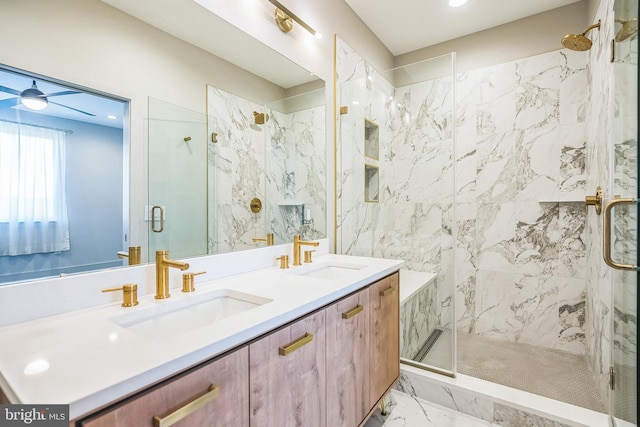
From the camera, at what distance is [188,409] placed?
68 centimetres

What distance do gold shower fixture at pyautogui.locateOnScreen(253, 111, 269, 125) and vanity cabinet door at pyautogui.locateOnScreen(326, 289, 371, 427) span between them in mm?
999

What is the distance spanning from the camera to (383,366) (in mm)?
1613

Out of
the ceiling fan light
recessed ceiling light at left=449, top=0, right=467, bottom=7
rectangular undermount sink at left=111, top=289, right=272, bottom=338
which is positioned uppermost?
recessed ceiling light at left=449, top=0, right=467, bottom=7

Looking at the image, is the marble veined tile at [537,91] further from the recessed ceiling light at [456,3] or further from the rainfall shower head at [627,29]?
the rainfall shower head at [627,29]

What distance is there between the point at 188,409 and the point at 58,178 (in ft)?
2.52

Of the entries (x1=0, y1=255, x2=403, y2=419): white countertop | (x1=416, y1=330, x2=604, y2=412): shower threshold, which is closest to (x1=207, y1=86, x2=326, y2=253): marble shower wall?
(x1=0, y1=255, x2=403, y2=419): white countertop

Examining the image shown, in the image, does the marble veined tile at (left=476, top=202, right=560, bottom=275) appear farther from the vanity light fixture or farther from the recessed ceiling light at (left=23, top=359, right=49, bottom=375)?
the recessed ceiling light at (left=23, top=359, right=49, bottom=375)

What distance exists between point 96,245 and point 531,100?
3.11 meters

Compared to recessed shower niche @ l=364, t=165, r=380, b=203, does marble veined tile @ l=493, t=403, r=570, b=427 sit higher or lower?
lower

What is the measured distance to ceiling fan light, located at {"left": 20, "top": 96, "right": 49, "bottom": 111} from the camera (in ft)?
2.89

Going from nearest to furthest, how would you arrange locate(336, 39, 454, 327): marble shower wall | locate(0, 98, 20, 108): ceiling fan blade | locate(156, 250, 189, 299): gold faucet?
1. locate(0, 98, 20, 108): ceiling fan blade
2. locate(156, 250, 189, 299): gold faucet
3. locate(336, 39, 454, 327): marble shower wall

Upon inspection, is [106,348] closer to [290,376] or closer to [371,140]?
[290,376]

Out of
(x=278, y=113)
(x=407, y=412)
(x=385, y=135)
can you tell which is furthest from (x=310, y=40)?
(x=407, y=412)

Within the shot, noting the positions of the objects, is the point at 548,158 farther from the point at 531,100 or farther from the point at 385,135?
the point at 385,135
